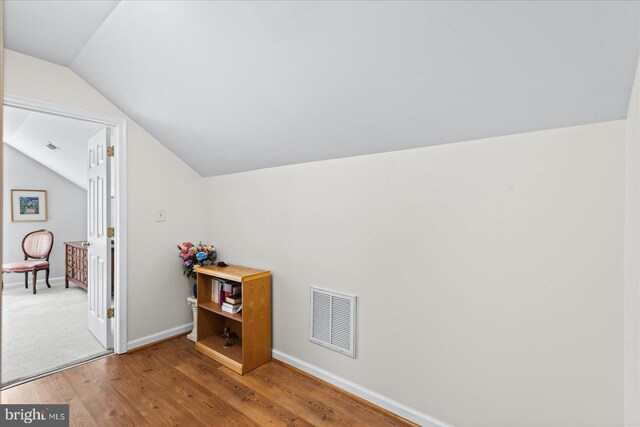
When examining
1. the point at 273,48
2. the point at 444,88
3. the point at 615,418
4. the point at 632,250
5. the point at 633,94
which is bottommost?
the point at 615,418

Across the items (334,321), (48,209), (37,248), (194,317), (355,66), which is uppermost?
(355,66)

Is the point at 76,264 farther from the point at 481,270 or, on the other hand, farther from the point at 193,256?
the point at 481,270

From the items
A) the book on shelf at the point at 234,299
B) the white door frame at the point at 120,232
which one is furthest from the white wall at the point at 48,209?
the book on shelf at the point at 234,299

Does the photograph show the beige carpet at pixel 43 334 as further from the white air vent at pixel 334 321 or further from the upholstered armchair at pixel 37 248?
the white air vent at pixel 334 321

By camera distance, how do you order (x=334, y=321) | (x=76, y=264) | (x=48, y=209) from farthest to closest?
(x=48, y=209) < (x=76, y=264) < (x=334, y=321)

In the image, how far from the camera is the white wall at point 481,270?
1478mm

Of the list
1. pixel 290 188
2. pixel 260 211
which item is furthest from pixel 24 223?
pixel 290 188

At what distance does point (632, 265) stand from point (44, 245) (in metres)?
6.76

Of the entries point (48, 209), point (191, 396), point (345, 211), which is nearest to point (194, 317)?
point (191, 396)

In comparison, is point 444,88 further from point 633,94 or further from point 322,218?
point 322,218

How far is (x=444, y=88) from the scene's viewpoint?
5.21ft

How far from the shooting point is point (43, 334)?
331cm

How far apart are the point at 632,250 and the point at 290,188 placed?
2.00 metres

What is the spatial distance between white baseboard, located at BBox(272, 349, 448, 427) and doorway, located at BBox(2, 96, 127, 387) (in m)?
1.51
